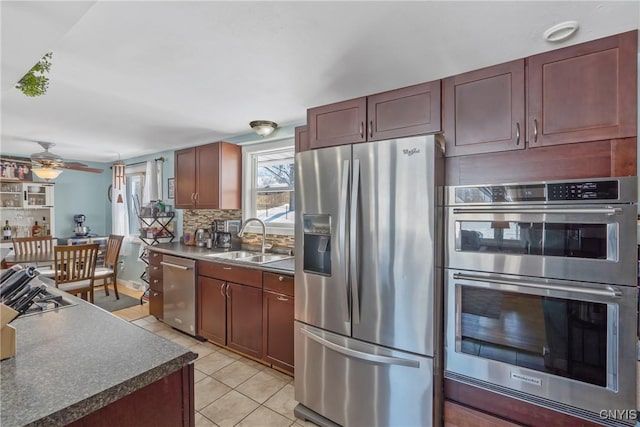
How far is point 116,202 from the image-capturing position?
16.4 feet

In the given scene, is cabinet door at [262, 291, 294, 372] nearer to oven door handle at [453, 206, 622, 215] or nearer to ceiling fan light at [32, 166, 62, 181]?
oven door handle at [453, 206, 622, 215]

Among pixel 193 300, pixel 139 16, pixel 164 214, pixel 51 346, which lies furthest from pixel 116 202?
pixel 51 346

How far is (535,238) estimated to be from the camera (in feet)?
4.81

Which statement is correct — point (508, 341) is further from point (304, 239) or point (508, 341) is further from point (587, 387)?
point (304, 239)

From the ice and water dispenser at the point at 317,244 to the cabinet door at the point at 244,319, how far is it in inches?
31.7

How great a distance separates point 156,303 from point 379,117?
3.29m

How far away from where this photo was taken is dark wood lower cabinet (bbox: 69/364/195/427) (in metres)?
0.79

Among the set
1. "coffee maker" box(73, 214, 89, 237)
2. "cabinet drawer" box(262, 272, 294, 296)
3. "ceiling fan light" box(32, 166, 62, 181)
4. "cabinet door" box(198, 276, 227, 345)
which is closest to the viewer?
"cabinet drawer" box(262, 272, 294, 296)

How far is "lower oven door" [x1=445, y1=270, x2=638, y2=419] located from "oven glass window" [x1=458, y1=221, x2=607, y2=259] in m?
0.14

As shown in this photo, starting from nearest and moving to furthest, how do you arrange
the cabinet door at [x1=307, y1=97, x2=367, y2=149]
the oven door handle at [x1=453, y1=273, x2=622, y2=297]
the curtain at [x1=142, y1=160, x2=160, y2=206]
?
the oven door handle at [x1=453, y1=273, x2=622, y2=297], the cabinet door at [x1=307, y1=97, x2=367, y2=149], the curtain at [x1=142, y1=160, x2=160, y2=206]

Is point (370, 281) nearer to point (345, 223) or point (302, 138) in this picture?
point (345, 223)

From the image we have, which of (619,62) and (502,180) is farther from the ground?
(619,62)

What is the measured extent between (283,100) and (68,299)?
1.97 meters

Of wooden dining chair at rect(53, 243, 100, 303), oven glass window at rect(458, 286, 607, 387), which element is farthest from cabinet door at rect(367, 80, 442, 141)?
wooden dining chair at rect(53, 243, 100, 303)
